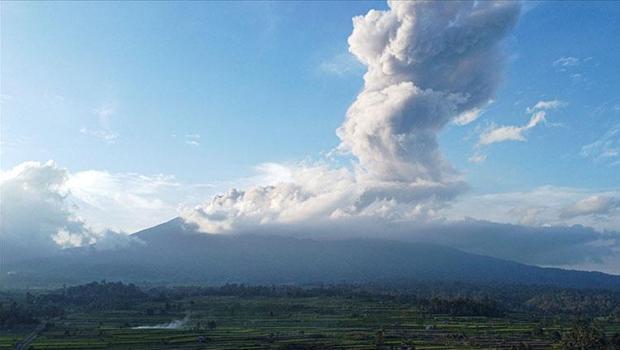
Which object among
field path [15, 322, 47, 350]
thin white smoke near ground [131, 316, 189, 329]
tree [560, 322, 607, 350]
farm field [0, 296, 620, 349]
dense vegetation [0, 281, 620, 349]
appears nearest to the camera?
field path [15, 322, 47, 350]

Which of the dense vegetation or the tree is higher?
the dense vegetation

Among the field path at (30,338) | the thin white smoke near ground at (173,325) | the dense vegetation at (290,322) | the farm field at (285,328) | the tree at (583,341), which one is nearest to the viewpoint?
the field path at (30,338)

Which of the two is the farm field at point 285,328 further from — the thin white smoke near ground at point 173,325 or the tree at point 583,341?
the tree at point 583,341

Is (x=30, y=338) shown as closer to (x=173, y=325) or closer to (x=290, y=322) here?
(x=173, y=325)

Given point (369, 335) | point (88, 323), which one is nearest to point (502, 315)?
point (369, 335)

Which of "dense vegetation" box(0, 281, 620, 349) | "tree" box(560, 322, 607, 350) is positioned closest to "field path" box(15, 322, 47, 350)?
"dense vegetation" box(0, 281, 620, 349)

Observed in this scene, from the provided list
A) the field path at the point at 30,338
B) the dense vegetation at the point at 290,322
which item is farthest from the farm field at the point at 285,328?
the field path at the point at 30,338

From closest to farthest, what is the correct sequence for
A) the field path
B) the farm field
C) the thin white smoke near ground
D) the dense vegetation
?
the field path → the farm field → the dense vegetation → the thin white smoke near ground

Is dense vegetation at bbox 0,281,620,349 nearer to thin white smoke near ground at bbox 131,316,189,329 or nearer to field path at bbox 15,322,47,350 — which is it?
thin white smoke near ground at bbox 131,316,189,329
